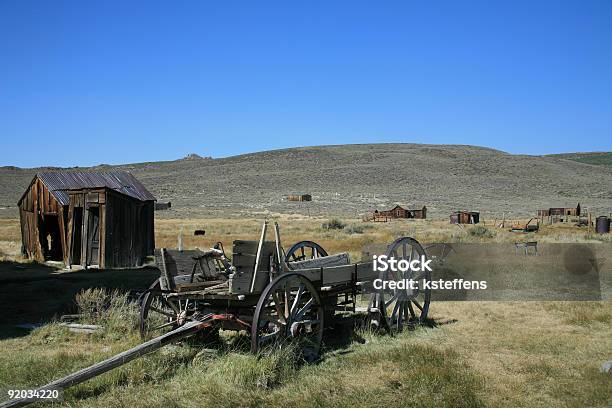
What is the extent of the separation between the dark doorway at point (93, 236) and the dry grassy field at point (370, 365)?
616 cm

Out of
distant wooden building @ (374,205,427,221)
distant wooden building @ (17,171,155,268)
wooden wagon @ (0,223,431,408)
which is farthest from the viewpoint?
distant wooden building @ (374,205,427,221)

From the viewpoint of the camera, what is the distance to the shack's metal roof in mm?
17797

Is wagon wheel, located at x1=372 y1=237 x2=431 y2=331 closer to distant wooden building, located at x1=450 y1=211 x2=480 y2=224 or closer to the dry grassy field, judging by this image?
the dry grassy field

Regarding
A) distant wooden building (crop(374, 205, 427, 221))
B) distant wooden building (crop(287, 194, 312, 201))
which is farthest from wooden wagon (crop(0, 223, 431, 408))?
distant wooden building (crop(287, 194, 312, 201))

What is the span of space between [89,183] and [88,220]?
126 inches

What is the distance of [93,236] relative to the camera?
53.6 ft

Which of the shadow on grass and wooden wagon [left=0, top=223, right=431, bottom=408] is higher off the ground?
wooden wagon [left=0, top=223, right=431, bottom=408]

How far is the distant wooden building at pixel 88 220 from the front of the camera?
53.0ft

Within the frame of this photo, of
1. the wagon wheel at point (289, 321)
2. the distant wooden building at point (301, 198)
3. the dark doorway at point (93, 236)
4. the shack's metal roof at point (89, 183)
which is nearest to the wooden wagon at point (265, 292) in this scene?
the wagon wheel at point (289, 321)

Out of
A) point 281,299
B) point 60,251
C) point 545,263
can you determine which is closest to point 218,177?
point 60,251

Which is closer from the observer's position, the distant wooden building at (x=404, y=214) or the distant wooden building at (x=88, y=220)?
the distant wooden building at (x=88, y=220)

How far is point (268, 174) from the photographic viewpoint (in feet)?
250

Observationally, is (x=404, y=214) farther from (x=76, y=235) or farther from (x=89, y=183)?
(x=76, y=235)

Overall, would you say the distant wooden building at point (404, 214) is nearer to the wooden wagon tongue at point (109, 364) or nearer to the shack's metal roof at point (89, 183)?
the shack's metal roof at point (89, 183)
